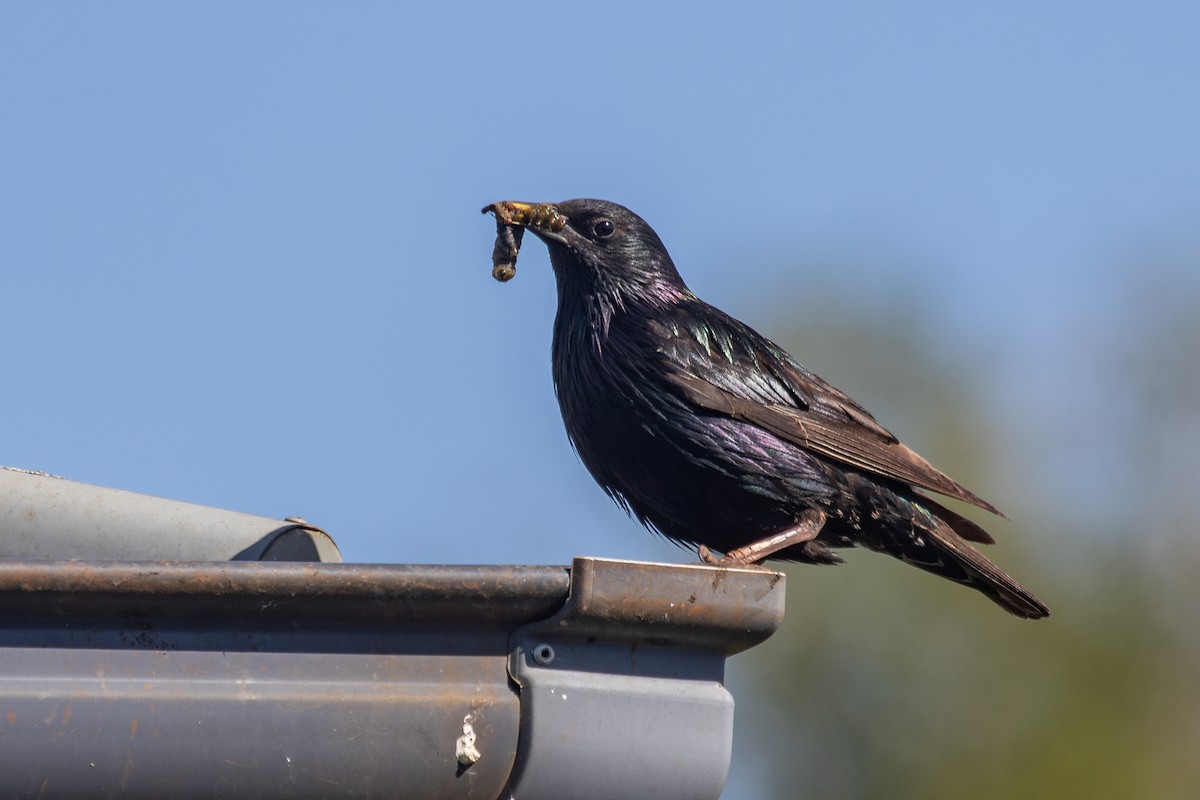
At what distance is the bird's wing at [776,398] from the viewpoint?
15.0 feet

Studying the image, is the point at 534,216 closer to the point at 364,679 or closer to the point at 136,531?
the point at 136,531

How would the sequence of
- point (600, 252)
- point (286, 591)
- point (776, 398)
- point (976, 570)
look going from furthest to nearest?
point (600, 252)
point (976, 570)
point (776, 398)
point (286, 591)

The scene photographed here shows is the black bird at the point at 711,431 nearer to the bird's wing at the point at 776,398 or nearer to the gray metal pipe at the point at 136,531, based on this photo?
the bird's wing at the point at 776,398

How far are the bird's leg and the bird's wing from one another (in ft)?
0.69

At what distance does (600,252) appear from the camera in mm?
4969

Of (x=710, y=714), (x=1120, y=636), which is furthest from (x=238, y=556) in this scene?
(x=1120, y=636)

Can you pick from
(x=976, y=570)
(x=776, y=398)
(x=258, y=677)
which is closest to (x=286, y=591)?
(x=258, y=677)

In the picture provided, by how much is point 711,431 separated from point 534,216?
87 cm

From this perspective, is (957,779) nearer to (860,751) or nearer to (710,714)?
(860,751)

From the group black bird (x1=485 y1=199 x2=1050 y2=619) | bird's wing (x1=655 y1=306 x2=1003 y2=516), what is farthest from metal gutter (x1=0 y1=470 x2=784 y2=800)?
bird's wing (x1=655 y1=306 x2=1003 y2=516)

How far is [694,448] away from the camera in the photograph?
174 inches

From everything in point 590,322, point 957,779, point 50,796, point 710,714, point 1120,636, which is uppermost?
point 590,322

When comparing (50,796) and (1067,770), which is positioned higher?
(50,796)

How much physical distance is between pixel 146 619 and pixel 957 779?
1196 centimetres
